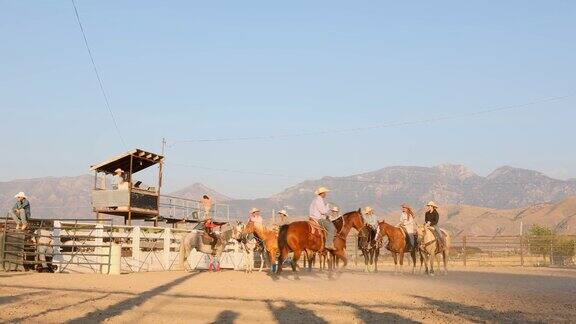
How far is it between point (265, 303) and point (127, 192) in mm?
27649

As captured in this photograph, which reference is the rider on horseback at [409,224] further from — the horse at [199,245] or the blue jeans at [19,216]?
the blue jeans at [19,216]

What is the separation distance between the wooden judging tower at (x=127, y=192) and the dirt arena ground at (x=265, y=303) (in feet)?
70.5

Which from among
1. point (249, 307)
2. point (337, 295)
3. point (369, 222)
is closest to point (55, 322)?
point (249, 307)

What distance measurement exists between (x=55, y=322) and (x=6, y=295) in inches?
173

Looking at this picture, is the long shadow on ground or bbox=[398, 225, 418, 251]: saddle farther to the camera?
bbox=[398, 225, 418, 251]: saddle

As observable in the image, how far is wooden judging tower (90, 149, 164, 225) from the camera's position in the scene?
38219mm

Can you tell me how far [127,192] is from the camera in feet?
125

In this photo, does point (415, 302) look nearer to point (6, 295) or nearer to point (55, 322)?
point (55, 322)

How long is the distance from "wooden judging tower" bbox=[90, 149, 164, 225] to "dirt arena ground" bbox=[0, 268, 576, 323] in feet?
70.5

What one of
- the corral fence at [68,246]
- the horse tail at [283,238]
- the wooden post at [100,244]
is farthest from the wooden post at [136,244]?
the horse tail at [283,238]

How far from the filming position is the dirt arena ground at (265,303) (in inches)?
397

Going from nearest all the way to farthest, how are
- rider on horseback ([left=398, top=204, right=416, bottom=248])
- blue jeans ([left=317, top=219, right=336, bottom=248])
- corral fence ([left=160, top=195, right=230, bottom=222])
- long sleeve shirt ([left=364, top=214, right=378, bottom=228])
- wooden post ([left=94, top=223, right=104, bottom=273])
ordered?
blue jeans ([left=317, top=219, right=336, bottom=248])
wooden post ([left=94, top=223, right=104, bottom=273])
rider on horseback ([left=398, top=204, right=416, bottom=248])
long sleeve shirt ([left=364, top=214, right=378, bottom=228])
corral fence ([left=160, top=195, right=230, bottom=222])

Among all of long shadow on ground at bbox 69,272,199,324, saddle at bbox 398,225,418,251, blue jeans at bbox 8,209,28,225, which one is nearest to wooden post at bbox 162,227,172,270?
blue jeans at bbox 8,209,28,225

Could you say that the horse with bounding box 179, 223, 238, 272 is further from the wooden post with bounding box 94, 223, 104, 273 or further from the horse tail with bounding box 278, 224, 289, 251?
the horse tail with bounding box 278, 224, 289, 251
